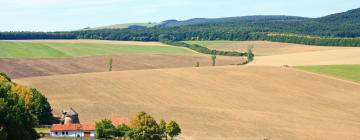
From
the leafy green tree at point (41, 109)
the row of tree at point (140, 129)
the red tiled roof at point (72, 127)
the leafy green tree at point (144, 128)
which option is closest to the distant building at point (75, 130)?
the red tiled roof at point (72, 127)

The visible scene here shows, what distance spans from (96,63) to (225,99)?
6236 cm

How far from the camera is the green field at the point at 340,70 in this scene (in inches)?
5335

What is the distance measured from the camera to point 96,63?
167 m

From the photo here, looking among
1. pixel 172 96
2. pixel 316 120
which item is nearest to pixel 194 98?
pixel 172 96

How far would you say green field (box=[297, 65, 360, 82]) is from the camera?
13550 centimetres

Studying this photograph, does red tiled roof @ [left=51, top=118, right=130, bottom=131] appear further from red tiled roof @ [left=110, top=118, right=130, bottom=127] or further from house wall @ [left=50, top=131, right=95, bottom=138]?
house wall @ [left=50, top=131, right=95, bottom=138]

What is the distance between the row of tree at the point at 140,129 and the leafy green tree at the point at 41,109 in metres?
12.7

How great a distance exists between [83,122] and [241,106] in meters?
25.7

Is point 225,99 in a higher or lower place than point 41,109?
lower

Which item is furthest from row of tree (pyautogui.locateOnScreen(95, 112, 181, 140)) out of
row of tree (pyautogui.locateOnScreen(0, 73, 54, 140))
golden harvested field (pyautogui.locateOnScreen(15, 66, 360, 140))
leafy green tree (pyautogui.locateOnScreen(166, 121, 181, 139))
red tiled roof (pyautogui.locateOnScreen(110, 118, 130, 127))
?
row of tree (pyautogui.locateOnScreen(0, 73, 54, 140))

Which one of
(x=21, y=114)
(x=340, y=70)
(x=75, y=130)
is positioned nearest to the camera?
(x=21, y=114)

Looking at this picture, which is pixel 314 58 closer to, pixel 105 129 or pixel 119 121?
pixel 119 121

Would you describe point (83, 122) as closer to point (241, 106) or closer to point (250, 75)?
point (241, 106)

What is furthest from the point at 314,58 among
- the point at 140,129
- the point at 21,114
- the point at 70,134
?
the point at 21,114
